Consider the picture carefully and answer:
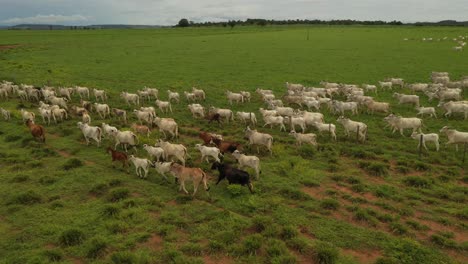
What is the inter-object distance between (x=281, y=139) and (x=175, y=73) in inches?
A: 969

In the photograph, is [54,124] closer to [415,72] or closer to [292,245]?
[292,245]

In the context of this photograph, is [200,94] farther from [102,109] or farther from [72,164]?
[72,164]

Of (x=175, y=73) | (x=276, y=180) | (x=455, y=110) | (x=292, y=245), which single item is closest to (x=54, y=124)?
(x=276, y=180)

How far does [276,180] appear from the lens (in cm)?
1364

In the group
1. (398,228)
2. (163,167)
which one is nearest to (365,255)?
(398,228)

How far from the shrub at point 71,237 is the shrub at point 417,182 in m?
11.6

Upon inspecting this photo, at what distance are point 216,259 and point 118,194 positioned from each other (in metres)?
4.82

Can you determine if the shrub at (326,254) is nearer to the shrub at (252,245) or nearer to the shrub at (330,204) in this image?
the shrub at (252,245)

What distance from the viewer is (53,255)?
9414 mm

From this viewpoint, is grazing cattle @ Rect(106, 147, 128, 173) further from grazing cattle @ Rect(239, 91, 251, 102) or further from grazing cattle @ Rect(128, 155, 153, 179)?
grazing cattle @ Rect(239, 91, 251, 102)

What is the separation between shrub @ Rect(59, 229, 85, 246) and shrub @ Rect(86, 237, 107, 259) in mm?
527

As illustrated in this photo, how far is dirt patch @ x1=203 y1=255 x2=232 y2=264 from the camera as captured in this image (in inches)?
365

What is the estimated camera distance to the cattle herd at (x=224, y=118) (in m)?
14.3

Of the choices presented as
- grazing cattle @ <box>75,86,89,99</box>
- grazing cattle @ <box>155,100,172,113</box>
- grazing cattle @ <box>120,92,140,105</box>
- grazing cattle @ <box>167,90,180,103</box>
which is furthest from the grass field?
grazing cattle @ <box>75,86,89,99</box>
